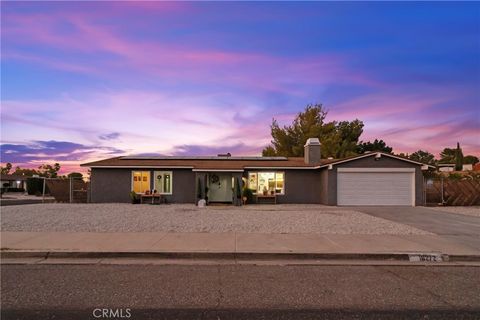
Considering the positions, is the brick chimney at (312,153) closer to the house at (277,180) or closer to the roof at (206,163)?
the house at (277,180)

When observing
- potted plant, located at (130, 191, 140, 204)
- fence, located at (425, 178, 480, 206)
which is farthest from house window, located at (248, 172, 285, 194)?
fence, located at (425, 178, 480, 206)

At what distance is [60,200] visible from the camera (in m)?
25.7

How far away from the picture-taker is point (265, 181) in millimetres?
26250

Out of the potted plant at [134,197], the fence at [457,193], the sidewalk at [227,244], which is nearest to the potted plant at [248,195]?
the potted plant at [134,197]

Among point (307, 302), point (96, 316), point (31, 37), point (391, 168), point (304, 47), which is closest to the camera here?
point (96, 316)

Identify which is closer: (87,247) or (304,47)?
(87,247)

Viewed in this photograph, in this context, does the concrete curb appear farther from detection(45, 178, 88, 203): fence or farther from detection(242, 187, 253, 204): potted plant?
detection(45, 178, 88, 203): fence

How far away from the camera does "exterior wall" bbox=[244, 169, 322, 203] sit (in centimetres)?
2595

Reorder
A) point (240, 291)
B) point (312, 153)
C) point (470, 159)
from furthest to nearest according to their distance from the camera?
point (470, 159)
point (312, 153)
point (240, 291)

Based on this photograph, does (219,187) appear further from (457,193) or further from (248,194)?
(457,193)

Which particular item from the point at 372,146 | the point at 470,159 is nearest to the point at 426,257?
the point at 372,146

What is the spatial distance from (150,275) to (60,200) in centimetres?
2154

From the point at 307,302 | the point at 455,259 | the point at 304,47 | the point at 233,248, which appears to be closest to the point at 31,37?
the point at 304,47

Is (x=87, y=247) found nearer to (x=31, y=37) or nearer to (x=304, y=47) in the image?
(x=31, y=37)
